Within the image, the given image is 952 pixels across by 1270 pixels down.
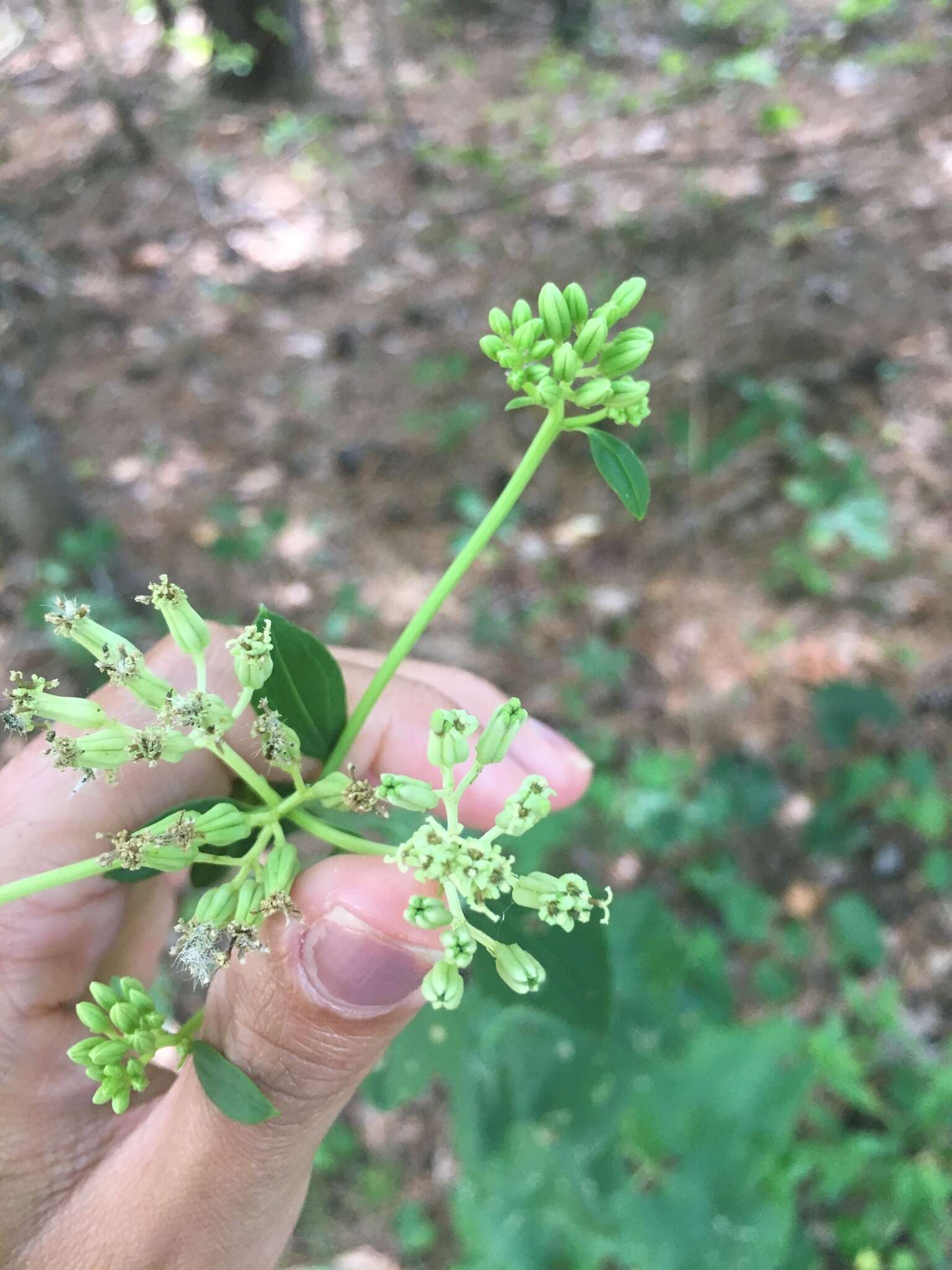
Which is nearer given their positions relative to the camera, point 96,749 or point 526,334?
point 96,749

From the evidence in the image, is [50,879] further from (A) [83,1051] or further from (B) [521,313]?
(B) [521,313]

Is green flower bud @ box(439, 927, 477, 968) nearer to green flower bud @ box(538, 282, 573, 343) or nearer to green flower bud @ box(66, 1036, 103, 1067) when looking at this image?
green flower bud @ box(66, 1036, 103, 1067)

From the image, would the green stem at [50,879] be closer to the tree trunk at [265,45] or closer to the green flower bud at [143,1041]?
the green flower bud at [143,1041]

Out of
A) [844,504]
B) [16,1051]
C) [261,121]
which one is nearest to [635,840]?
[844,504]

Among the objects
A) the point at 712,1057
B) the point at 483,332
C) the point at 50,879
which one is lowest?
the point at 712,1057

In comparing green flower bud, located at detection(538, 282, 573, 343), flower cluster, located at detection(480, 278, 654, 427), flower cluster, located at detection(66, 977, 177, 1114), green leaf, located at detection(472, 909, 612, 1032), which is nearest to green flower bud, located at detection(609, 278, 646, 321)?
flower cluster, located at detection(480, 278, 654, 427)

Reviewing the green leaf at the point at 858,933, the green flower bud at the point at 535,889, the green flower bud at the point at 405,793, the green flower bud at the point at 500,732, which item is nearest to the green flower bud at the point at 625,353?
the green flower bud at the point at 500,732

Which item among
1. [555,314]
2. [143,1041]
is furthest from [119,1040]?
[555,314]
